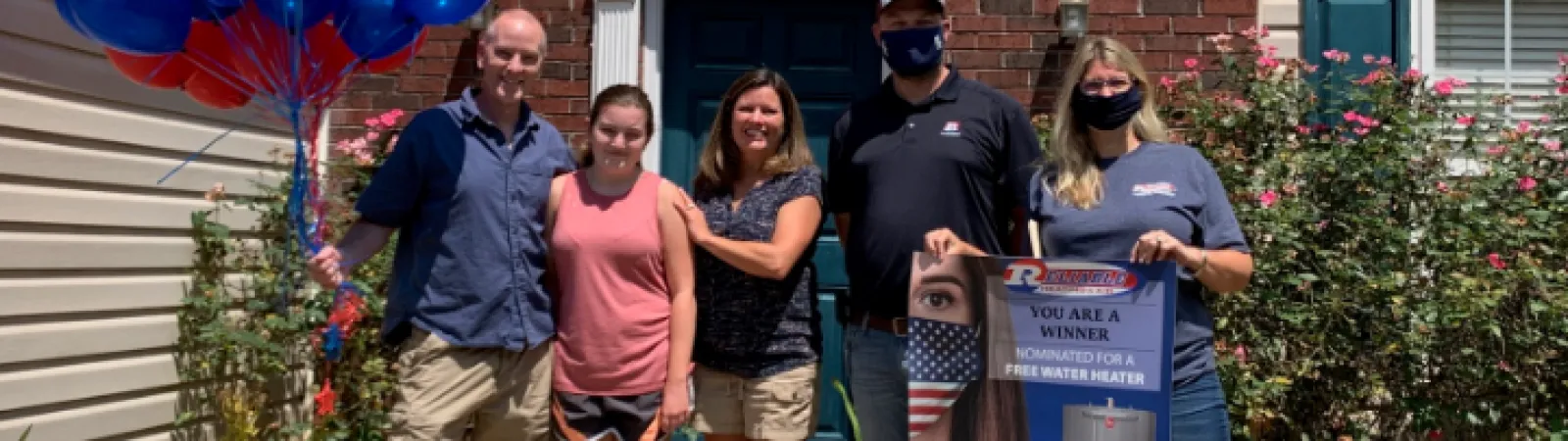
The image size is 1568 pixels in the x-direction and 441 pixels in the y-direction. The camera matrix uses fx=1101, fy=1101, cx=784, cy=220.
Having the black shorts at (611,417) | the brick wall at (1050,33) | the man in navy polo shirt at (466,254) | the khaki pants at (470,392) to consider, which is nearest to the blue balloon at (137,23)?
the man in navy polo shirt at (466,254)

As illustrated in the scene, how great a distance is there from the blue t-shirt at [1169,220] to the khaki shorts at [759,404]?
0.71 meters

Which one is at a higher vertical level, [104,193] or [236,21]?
[236,21]

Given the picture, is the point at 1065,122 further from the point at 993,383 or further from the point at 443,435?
the point at 443,435

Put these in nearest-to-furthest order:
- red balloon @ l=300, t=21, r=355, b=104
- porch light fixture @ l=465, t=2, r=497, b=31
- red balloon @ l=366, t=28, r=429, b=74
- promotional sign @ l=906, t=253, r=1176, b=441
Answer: promotional sign @ l=906, t=253, r=1176, b=441, red balloon @ l=300, t=21, r=355, b=104, red balloon @ l=366, t=28, r=429, b=74, porch light fixture @ l=465, t=2, r=497, b=31

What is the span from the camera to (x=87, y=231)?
356cm

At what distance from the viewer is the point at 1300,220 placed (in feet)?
12.6

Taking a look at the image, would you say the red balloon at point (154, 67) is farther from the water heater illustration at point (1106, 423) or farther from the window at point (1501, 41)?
the window at point (1501, 41)

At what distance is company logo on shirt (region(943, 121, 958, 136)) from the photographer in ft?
8.93

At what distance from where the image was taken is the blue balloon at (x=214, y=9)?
254cm

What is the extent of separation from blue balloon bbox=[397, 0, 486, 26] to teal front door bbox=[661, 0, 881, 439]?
2.12 meters

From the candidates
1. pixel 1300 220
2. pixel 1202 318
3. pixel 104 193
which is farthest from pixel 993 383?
pixel 104 193

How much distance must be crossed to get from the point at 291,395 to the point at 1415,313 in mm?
4224

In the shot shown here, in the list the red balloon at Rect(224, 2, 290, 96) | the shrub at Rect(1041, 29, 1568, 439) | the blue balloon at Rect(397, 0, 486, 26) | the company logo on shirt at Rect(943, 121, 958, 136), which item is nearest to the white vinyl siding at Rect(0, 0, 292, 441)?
the red balloon at Rect(224, 2, 290, 96)

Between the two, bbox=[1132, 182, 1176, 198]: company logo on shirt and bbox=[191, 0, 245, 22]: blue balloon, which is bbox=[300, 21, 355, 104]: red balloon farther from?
bbox=[1132, 182, 1176, 198]: company logo on shirt
